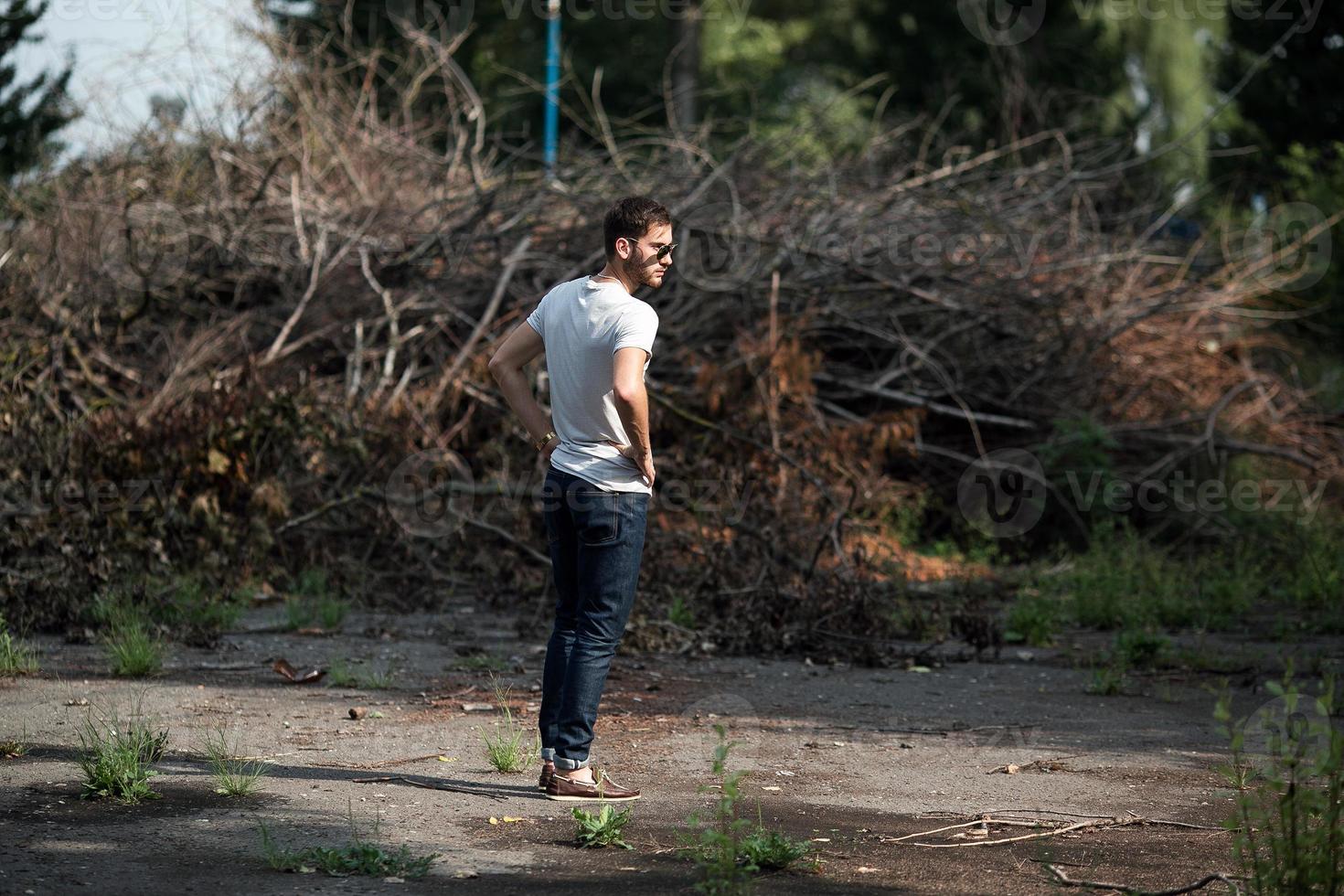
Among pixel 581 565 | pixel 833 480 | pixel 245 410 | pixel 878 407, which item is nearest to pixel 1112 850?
pixel 581 565

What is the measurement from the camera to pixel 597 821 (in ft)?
13.4

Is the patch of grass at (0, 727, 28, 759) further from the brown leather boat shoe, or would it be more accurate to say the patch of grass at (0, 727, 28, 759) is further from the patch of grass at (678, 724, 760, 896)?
the patch of grass at (678, 724, 760, 896)

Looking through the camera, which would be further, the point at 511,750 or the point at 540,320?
the point at 511,750

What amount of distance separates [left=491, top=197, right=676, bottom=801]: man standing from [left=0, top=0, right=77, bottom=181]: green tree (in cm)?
1006

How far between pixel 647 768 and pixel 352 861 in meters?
1.56

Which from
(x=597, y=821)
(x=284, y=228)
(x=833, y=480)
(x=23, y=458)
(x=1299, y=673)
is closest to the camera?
(x=597, y=821)

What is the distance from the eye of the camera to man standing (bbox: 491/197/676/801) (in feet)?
15.0

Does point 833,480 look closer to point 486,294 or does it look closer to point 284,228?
point 486,294

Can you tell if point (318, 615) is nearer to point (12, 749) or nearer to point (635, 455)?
point (12, 749)

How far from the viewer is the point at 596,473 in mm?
4617

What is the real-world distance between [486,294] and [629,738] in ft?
20.0

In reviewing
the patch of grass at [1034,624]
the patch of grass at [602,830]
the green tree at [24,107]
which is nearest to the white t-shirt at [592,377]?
the patch of grass at [602,830]

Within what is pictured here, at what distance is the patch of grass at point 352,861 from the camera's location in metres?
3.77

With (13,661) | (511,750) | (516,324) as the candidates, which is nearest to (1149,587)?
(516,324)
